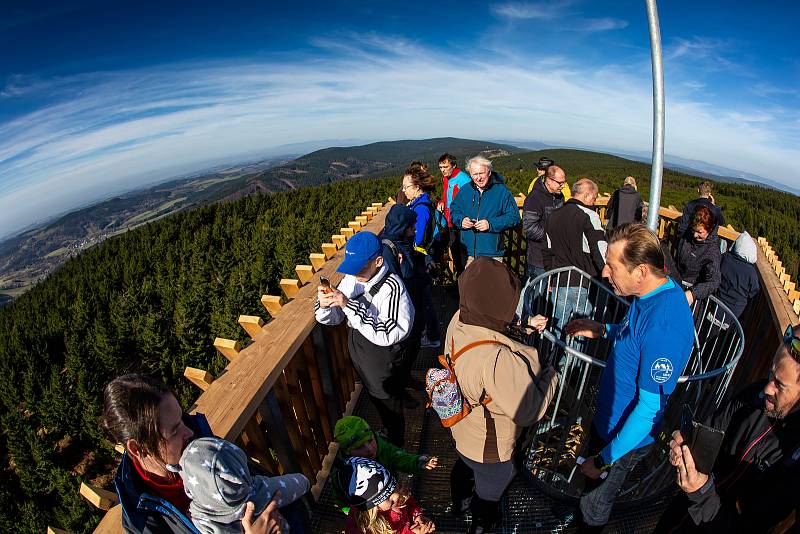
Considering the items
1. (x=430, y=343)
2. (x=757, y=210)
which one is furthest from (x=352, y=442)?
(x=757, y=210)

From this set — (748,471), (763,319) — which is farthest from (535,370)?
(763,319)

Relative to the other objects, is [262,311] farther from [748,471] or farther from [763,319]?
[763,319]

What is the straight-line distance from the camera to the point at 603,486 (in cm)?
208

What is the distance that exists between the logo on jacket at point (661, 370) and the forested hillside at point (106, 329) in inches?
177

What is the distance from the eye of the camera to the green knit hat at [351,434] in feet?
6.27

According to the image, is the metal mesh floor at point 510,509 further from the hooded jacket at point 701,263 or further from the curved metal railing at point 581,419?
the hooded jacket at point 701,263

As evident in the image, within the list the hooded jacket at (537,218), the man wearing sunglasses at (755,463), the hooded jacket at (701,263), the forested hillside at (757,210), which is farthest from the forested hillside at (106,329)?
the forested hillside at (757,210)

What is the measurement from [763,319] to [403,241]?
3.26 m

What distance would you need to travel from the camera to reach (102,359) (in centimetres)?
487

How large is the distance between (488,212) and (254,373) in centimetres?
320

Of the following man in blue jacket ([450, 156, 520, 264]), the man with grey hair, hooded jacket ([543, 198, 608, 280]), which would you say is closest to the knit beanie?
the man with grey hair

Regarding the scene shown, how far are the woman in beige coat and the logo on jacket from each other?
46 cm

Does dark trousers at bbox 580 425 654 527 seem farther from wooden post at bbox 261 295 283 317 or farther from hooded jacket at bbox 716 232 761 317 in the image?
hooded jacket at bbox 716 232 761 317

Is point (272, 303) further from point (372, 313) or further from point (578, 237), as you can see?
point (578, 237)
